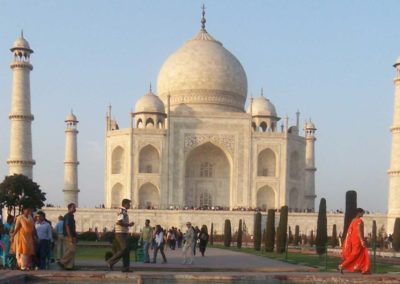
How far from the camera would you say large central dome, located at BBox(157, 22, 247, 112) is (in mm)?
37906

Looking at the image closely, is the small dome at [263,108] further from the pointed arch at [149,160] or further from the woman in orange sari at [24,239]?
the woman in orange sari at [24,239]

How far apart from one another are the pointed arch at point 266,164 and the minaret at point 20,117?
11.4m

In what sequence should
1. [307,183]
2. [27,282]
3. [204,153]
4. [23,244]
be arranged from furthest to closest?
[307,183] < [204,153] < [23,244] < [27,282]

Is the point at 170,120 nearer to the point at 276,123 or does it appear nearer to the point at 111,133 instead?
the point at 111,133

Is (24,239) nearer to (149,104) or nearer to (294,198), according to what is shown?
(149,104)

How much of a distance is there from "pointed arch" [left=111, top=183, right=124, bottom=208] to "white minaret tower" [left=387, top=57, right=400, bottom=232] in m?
12.8

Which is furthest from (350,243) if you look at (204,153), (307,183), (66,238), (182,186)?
(307,183)

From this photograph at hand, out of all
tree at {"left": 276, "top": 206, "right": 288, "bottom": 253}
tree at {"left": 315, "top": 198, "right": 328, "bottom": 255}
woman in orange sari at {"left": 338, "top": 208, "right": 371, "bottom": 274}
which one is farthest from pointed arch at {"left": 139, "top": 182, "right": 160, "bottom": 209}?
woman in orange sari at {"left": 338, "top": 208, "right": 371, "bottom": 274}

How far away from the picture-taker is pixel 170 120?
3519cm

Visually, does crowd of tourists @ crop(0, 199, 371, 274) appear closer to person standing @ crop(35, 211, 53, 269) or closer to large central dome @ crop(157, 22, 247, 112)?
person standing @ crop(35, 211, 53, 269)

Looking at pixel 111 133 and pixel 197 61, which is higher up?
pixel 197 61

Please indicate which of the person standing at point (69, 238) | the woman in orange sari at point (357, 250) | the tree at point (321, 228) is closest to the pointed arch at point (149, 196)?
the tree at point (321, 228)

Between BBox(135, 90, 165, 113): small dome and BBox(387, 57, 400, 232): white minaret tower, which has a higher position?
BBox(135, 90, 165, 113): small dome

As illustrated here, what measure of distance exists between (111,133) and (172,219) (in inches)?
256
